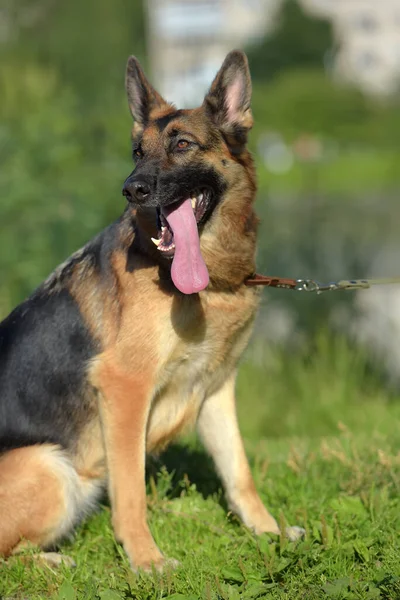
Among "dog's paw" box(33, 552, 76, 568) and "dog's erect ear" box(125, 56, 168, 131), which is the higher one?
"dog's erect ear" box(125, 56, 168, 131)

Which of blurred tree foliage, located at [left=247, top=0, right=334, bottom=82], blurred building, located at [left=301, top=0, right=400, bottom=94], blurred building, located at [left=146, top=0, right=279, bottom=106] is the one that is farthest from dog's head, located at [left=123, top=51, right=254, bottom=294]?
blurred building, located at [left=301, top=0, right=400, bottom=94]

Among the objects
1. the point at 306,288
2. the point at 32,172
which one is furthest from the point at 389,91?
the point at 306,288

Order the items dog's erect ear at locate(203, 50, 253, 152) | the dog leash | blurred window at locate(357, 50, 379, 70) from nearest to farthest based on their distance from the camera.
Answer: dog's erect ear at locate(203, 50, 253, 152), the dog leash, blurred window at locate(357, 50, 379, 70)

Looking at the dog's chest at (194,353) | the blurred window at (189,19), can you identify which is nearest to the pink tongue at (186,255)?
the dog's chest at (194,353)

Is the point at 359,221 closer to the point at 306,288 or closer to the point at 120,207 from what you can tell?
the point at 120,207

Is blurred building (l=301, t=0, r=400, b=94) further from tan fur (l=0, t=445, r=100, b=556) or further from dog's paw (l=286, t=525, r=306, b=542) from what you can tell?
tan fur (l=0, t=445, r=100, b=556)

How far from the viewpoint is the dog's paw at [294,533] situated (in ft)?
13.4

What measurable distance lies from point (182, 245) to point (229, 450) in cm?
134

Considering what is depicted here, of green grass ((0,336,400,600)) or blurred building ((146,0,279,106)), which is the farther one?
blurred building ((146,0,279,106))

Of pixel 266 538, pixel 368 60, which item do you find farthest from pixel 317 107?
pixel 368 60

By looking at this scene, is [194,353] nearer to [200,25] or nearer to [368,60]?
[368,60]

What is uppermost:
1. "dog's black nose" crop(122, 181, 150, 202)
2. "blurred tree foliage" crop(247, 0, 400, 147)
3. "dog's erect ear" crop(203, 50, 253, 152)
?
"dog's erect ear" crop(203, 50, 253, 152)

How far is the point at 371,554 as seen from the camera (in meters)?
3.69

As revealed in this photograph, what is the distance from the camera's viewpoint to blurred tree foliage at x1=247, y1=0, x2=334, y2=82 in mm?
60888
